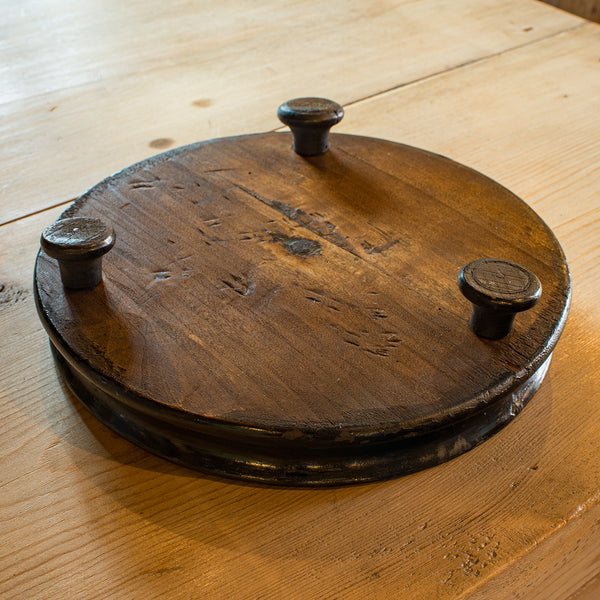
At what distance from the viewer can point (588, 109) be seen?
158 cm

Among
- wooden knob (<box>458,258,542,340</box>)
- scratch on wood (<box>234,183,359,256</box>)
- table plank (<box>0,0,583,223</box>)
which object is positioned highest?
wooden knob (<box>458,258,542,340</box>)

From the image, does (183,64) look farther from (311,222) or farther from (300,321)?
(300,321)

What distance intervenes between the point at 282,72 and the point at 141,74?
13.0 inches

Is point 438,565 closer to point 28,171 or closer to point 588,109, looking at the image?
point 28,171

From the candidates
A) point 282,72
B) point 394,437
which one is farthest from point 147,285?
point 282,72

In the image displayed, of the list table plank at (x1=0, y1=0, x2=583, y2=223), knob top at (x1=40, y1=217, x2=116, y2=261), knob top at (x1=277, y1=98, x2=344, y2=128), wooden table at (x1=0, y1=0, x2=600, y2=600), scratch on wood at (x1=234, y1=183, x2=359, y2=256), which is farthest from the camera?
table plank at (x1=0, y1=0, x2=583, y2=223)

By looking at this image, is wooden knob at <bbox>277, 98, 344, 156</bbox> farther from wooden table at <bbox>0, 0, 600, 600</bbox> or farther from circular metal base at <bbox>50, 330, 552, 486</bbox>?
circular metal base at <bbox>50, 330, 552, 486</bbox>

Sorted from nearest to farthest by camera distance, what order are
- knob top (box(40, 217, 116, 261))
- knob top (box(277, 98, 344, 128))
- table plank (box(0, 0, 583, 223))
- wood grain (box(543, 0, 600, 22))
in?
knob top (box(40, 217, 116, 261)), knob top (box(277, 98, 344, 128)), table plank (box(0, 0, 583, 223)), wood grain (box(543, 0, 600, 22))

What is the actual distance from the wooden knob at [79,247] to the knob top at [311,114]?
39 cm

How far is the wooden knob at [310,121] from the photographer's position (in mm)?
1116

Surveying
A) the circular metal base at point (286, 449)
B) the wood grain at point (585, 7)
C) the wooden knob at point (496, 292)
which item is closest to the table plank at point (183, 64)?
the wood grain at point (585, 7)

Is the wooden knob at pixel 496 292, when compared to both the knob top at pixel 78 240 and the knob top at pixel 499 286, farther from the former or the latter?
the knob top at pixel 78 240

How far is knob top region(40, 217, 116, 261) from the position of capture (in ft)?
2.69

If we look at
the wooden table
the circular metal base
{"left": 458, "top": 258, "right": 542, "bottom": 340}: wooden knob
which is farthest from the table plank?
→ {"left": 458, "top": 258, "right": 542, "bottom": 340}: wooden knob
